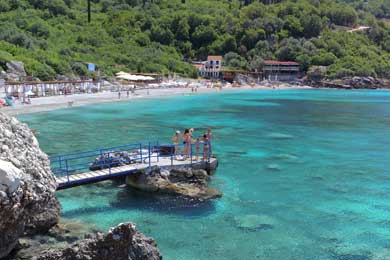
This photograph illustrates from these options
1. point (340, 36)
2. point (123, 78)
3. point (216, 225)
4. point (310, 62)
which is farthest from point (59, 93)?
point (340, 36)

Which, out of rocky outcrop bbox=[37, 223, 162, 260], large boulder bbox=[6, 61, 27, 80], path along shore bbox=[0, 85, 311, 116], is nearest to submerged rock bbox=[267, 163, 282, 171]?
rocky outcrop bbox=[37, 223, 162, 260]

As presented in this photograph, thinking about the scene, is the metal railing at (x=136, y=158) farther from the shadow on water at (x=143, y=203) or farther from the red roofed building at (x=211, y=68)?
the red roofed building at (x=211, y=68)

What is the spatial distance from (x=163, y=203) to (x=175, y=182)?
234cm

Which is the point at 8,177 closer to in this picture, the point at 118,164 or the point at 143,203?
the point at 143,203

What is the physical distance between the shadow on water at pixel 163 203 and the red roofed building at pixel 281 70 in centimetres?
14059

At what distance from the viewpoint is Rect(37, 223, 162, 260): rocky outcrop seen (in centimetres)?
1123

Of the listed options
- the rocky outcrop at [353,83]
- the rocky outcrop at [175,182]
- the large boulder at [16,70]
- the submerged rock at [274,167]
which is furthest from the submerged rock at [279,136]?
the rocky outcrop at [353,83]

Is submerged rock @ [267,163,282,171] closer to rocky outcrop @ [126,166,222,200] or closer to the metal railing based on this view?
the metal railing

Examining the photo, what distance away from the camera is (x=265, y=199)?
21.9 meters

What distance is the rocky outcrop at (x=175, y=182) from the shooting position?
21.4 meters

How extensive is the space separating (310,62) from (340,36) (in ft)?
107

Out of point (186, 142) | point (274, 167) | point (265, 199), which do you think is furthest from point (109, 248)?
point (274, 167)

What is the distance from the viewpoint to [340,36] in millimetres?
189000

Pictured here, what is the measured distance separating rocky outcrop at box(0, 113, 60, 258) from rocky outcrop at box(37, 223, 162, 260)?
4.60 ft
